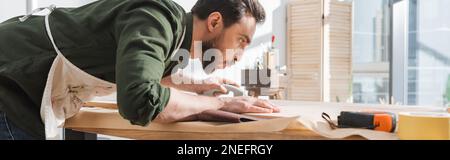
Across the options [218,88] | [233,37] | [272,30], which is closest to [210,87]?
[218,88]

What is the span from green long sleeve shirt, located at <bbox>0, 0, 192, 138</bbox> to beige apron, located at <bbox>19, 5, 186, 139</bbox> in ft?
0.05

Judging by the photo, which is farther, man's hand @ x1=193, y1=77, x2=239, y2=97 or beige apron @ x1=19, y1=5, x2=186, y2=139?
man's hand @ x1=193, y1=77, x2=239, y2=97

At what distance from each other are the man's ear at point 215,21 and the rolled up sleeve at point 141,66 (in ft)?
0.99

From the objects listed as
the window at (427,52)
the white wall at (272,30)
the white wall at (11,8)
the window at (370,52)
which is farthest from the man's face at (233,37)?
the window at (370,52)

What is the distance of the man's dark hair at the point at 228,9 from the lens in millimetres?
1161

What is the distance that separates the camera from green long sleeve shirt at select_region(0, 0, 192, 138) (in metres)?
0.85

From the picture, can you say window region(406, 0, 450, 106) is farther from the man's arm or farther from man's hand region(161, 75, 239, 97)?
the man's arm

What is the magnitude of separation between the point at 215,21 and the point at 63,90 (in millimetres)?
465

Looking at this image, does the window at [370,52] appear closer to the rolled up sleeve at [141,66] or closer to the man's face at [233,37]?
the man's face at [233,37]

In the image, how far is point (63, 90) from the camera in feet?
3.44

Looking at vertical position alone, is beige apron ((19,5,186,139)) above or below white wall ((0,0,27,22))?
below

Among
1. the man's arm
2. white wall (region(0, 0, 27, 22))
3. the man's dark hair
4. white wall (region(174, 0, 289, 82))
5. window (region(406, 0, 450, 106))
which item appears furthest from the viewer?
window (region(406, 0, 450, 106))

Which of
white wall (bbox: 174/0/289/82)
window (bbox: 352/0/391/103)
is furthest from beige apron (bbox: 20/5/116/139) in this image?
window (bbox: 352/0/391/103)

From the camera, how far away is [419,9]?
3732mm
